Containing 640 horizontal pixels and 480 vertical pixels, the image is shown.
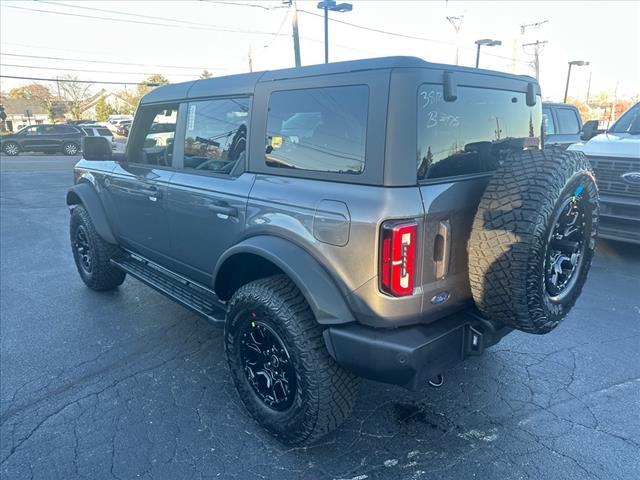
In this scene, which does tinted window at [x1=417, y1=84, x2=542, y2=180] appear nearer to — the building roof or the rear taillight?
the rear taillight

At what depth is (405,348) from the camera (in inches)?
84.0

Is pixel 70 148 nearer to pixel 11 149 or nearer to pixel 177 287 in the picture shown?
pixel 11 149

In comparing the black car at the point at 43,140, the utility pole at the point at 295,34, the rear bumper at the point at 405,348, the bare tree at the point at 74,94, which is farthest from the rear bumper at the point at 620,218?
the bare tree at the point at 74,94

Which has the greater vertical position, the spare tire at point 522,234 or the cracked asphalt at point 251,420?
the spare tire at point 522,234

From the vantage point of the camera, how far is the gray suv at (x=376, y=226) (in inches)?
84.4

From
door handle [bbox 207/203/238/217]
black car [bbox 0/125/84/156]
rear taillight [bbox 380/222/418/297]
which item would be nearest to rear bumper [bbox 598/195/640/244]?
rear taillight [bbox 380/222/418/297]

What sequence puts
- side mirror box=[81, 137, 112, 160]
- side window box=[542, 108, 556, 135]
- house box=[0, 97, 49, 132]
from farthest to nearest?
house box=[0, 97, 49, 132] → side window box=[542, 108, 556, 135] → side mirror box=[81, 137, 112, 160]

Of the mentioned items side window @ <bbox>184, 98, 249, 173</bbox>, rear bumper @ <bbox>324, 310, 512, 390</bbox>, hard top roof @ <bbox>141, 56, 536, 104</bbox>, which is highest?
hard top roof @ <bbox>141, 56, 536, 104</bbox>

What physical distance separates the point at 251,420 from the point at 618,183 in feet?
17.2

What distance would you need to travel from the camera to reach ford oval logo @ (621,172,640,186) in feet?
17.9

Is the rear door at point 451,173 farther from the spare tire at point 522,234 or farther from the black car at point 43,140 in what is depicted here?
the black car at point 43,140

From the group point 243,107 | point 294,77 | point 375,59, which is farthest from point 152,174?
point 375,59

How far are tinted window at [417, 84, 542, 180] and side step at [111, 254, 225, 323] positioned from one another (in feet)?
5.70

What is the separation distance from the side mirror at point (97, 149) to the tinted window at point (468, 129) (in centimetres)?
313
